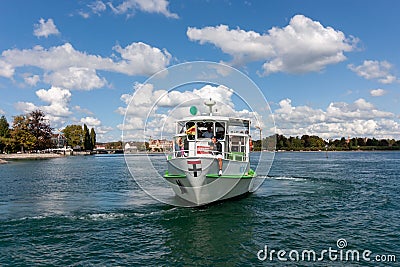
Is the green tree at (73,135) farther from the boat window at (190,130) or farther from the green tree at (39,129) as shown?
the boat window at (190,130)

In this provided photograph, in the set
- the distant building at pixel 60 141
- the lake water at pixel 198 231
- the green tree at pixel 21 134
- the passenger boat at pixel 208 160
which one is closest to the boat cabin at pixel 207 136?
the passenger boat at pixel 208 160

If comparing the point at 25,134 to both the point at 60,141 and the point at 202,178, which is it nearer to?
the point at 60,141

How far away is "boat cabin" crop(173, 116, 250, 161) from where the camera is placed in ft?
74.4

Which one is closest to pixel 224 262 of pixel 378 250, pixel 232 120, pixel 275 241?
pixel 275 241

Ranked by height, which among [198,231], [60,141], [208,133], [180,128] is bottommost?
[198,231]

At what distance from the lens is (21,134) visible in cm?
12838

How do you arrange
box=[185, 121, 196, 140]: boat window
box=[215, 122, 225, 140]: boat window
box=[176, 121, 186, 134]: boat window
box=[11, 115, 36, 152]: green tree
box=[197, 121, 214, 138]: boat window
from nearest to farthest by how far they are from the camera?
box=[185, 121, 196, 140]: boat window
box=[197, 121, 214, 138]: boat window
box=[215, 122, 225, 140]: boat window
box=[176, 121, 186, 134]: boat window
box=[11, 115, 36, 152]: green tree

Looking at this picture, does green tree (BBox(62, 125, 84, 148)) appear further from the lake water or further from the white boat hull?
the white boat hull

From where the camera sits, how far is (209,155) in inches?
855

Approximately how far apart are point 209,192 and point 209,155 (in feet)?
7.87

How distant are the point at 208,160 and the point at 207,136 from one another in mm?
3265

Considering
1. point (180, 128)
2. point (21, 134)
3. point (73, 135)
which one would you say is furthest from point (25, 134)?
point (180, 128)

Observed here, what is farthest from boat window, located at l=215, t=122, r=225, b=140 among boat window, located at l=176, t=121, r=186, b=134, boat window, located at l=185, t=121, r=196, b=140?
boat window, located at l=176, t=121, r=186, b=134

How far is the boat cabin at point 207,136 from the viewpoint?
22.7 metres
